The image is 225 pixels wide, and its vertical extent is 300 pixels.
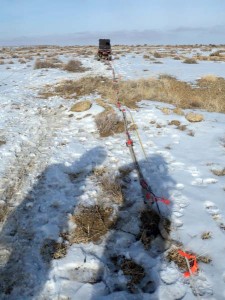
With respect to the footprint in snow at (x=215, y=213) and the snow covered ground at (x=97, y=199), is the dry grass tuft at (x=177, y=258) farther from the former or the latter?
the footprint in snow at (x=215, y=213)

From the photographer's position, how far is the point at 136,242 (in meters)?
4.84

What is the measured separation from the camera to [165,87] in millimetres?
14180

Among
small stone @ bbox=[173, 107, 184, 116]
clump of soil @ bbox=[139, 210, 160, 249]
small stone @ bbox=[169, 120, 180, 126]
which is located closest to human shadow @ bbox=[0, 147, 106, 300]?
clump of soil @ bbox=[139, 210, 160, 249]

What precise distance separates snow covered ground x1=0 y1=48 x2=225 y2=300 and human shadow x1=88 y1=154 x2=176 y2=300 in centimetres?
2

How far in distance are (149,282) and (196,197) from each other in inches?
89.2

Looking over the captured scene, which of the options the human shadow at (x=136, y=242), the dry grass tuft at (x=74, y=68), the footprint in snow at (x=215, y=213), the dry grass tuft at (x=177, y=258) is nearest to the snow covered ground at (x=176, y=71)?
the dry grass tuft at (x=74, y=68)

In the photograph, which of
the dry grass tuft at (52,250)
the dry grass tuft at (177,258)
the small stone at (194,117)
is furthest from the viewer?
the small stone at (194,117)

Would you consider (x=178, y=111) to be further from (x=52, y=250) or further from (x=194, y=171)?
(x=52, y=250)

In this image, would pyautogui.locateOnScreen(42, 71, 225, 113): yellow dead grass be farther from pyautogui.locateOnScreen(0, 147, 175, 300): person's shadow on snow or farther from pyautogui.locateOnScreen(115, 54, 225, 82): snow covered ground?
pyautogui.locateOnScreen(0, 147, 175, 300): person's shadow on snow

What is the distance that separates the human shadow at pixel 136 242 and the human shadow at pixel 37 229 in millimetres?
858

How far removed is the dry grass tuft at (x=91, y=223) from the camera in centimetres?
492

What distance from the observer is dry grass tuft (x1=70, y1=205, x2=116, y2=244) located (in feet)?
16.1

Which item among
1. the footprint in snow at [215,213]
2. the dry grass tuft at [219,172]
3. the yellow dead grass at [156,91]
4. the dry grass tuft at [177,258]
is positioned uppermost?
the yellow dead grass at [156,91]

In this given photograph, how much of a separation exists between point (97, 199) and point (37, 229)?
1320mm
